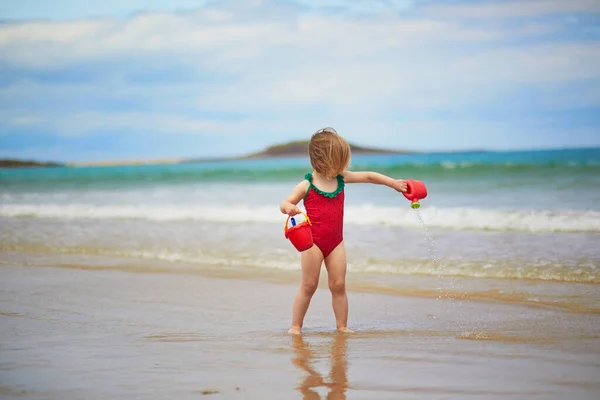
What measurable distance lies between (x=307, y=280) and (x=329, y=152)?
0.82 meters

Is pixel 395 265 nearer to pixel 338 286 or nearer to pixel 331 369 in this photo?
pixel 338 286

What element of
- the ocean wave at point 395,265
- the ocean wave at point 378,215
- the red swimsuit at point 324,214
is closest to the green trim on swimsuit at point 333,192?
the red swimsuit at point 324,214

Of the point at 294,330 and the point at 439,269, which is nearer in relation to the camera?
the point at 294,330

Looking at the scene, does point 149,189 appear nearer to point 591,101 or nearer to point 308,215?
point 591,101

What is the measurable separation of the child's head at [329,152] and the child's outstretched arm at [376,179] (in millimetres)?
97

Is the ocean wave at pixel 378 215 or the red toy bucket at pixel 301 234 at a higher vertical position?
the ocean wave at pixel 378 215

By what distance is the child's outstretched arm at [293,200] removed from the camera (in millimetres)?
4121

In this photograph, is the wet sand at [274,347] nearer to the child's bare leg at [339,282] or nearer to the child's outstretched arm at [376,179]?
the child's bare leg at [339,282]

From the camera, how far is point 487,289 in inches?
229

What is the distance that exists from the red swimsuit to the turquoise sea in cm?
175

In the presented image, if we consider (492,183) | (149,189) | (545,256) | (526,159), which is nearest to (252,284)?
(545,256)

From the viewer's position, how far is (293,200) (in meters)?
4.27

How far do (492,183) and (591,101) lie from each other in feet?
12.8

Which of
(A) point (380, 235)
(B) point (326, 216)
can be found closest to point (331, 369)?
(B) point (326, 216)
